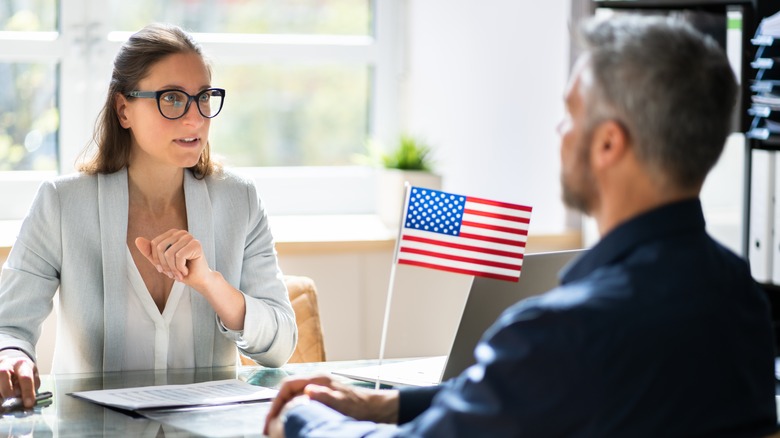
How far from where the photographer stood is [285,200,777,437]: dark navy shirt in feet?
3.48

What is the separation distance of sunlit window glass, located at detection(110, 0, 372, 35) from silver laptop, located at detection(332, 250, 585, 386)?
2.15 m

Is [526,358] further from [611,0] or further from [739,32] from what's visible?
[611,0]

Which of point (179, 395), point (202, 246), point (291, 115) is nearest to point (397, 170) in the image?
point (291, 115)

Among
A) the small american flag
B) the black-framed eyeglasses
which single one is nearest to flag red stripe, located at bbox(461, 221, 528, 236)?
the small american flag

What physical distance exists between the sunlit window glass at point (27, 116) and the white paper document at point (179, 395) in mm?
2068

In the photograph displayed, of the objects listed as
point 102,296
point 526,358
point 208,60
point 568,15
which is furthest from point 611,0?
point 526,358

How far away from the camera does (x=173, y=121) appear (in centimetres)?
214

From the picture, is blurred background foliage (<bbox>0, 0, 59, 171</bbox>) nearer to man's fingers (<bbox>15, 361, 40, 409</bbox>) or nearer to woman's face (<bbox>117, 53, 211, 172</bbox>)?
woman's face (<bbox>117, 53, 211, 172</bbox>)

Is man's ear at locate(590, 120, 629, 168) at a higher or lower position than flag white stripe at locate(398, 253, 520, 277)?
higher

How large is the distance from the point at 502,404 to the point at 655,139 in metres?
0.33

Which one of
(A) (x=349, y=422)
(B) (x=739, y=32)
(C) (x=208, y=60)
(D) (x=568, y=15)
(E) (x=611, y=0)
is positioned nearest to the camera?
(A) (x=349, y=422)

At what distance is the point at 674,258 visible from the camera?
1.13 metres

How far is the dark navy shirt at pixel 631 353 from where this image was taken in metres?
1.06

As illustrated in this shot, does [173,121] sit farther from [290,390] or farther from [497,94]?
[497,94]
